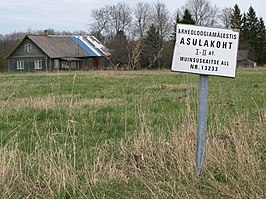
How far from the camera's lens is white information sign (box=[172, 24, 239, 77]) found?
365 cm

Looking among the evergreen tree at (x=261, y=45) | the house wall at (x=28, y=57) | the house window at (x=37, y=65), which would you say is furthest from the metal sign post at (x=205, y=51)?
the evergreen tree at (x=261, y=45)

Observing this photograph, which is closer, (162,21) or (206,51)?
(206,51)

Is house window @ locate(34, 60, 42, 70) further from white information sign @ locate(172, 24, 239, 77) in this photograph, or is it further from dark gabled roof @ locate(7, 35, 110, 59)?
white information sign @ locate(172, 24, 239, 77)

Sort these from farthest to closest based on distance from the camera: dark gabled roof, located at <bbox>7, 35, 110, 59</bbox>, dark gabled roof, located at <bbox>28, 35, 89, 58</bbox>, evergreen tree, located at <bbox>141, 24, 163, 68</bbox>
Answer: dark gabled roof, located at <bbox>7, 35, 110, 59</bbox> < dark gabled roof, located at <bbox>28, 35, 89, 58</bbox> < evergreen tree, located at <bbox>141, 24, 163, 68</bbox>

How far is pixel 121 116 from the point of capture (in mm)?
7957

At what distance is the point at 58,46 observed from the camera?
59.1 m

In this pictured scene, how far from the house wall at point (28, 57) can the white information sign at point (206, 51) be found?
55.8 m

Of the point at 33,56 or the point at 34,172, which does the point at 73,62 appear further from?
the point at 34,172

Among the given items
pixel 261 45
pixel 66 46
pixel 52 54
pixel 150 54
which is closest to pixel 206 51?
pixel 150 54

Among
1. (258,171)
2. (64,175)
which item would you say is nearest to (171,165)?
(258,171)

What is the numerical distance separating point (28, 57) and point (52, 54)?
15.2 ft

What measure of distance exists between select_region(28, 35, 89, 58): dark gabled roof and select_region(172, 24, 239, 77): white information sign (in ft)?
178

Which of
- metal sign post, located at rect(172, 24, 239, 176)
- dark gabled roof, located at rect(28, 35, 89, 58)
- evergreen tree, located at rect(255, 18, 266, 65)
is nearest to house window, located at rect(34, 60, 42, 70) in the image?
dark gabled roof, located at rect(28, 35, 89, 58)

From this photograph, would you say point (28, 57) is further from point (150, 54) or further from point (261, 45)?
Answer: point (261, 45)
